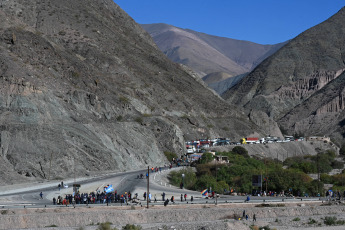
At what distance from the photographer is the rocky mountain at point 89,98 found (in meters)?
72.5

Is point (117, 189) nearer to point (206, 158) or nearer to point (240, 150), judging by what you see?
point (206, 158)

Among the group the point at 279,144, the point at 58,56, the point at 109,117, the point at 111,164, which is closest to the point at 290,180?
the point at 111,164

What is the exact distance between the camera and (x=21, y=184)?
62094 mm

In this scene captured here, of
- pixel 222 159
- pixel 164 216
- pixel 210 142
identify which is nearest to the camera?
pixel 164 216

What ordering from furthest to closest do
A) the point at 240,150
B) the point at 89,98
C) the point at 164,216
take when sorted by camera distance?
the point at 240,150
the point at 89,98
the point at 164,216

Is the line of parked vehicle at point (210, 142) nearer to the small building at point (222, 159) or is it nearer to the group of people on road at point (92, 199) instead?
the small building at point (222, 159)

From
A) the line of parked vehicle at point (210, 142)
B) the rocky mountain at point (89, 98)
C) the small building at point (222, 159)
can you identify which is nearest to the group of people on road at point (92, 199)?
the rocky mountain at point (89, 98)

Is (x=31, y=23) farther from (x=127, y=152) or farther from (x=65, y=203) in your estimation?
(x=65, y=203)

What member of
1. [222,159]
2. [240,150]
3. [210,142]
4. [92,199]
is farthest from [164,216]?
[210,142]

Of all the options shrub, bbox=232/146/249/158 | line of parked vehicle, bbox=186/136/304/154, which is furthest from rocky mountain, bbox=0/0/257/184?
shrub, bbox=232/146/249/158

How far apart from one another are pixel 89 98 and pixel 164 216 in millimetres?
49424

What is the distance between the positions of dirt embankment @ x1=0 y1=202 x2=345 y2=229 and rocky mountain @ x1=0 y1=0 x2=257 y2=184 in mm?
19654

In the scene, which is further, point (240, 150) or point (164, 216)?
point (240, 150)

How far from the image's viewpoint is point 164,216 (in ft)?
Answer: 160
